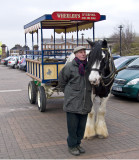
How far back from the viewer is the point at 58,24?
9227 mm

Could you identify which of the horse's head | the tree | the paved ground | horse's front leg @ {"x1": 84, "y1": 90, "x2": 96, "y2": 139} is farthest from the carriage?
the tree

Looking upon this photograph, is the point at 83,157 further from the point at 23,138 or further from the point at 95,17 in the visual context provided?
the point at 95,17

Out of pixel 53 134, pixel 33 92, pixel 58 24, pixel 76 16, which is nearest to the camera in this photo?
pixel 53 134

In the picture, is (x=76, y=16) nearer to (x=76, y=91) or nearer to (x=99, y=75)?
(x=99, y=75)

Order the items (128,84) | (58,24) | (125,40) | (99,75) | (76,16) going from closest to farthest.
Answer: (99,75) → (76,16) → (128,84) → (58,24) → (125,40)

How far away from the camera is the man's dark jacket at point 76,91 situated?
430cm

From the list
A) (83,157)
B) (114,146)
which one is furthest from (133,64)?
(83,157)

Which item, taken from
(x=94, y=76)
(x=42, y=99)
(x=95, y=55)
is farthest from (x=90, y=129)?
(x=42, y=99)

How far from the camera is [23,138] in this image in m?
5.53

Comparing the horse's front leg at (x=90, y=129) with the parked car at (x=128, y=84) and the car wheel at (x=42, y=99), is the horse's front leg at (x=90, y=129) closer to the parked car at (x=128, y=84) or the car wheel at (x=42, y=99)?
the car wheel at (x=42, y=99)

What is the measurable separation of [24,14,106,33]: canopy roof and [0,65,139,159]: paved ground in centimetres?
272

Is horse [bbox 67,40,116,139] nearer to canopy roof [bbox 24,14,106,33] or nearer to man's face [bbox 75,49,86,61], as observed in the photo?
man's face [bbox 75,49,86,61]

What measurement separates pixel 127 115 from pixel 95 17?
300 centimetres

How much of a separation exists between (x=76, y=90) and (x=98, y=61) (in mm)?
698
